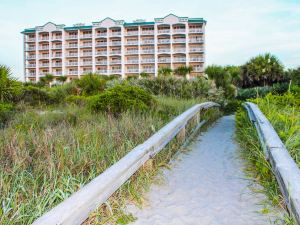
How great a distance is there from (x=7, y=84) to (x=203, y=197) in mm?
10762

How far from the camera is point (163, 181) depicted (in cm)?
520

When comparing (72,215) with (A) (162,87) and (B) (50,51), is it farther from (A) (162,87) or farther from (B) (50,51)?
(B) (50,51)

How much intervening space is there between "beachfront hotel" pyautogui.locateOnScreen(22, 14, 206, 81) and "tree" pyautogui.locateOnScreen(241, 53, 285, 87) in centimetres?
2758

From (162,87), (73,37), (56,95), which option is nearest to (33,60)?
(73,37)

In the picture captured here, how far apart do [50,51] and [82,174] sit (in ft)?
308

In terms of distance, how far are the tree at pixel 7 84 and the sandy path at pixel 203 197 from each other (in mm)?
8841

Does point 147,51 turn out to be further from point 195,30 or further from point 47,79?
point 47,79

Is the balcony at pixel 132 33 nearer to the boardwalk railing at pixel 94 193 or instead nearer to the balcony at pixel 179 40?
the balcony at pixel 179 40

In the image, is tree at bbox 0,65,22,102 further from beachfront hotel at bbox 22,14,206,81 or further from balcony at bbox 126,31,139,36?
balcony at bbox 126,31,139,36

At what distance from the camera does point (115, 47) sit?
89.7 metres

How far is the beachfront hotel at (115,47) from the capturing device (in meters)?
85.3

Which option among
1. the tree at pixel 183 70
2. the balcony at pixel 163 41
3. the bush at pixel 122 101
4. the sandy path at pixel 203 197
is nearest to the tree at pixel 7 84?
the bush at pixel 122 101

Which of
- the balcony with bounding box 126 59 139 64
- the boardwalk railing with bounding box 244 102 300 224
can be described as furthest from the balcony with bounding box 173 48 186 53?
the boardwalk railing with bounding box 244 102 300 224

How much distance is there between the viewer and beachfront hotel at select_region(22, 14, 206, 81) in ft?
280
